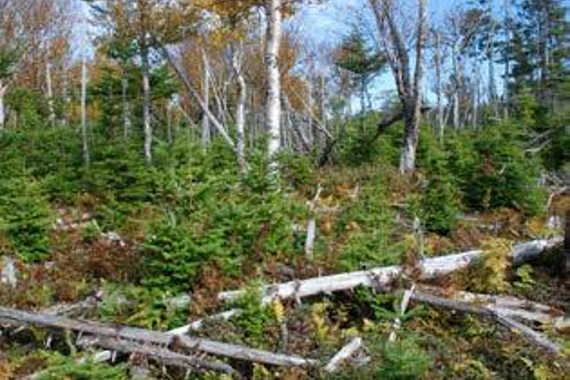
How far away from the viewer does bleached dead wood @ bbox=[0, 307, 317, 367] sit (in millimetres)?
5531

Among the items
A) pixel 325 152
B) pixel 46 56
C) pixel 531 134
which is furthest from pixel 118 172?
pixel 46 56

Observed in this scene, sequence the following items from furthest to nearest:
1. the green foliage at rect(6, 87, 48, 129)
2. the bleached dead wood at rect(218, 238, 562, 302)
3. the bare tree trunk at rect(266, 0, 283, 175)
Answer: the green foliage at rect(6, 87, 48, 129) → the bare tree trunk at rect(266, 0, 283, 175) → the bleached dead wood at rect(218, 238, 562, 302)

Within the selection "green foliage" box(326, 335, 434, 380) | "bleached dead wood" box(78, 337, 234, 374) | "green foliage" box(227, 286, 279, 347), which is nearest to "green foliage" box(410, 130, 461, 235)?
"green foliage" box(227, 286, 279, 347)

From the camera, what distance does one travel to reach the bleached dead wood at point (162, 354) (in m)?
5.40

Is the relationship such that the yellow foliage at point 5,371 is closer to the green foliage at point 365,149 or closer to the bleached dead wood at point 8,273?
the bleached dead wood at point 8,273

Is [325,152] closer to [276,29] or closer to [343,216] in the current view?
[276,29]

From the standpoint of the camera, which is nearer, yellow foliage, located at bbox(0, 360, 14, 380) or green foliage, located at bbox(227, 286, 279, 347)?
yellow foliage, located at bbox(0, 360, 14, 380)

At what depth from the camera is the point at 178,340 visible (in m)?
5.64

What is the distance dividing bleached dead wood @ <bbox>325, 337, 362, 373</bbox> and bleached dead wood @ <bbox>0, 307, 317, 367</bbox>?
176 mm

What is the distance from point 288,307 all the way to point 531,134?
564 inches

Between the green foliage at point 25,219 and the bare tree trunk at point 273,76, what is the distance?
186 inches

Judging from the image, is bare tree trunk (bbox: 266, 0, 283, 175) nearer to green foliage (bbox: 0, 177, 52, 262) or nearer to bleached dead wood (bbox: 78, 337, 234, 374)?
green foliage (bbox: 0, 177, 52, 262)

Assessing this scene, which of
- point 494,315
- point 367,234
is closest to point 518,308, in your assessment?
point 494,315

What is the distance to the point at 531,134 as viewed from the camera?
18203 mm
